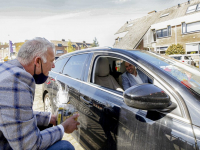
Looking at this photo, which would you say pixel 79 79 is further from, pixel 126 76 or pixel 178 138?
pixel 178 138

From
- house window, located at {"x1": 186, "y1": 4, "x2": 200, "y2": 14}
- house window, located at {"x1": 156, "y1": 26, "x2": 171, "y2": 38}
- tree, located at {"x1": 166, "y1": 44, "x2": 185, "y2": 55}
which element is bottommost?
tree, located at {"x1": 166, "y1": 44, "x2": 185, "y2": 55}

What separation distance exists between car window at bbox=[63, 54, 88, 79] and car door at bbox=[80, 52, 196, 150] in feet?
1.27

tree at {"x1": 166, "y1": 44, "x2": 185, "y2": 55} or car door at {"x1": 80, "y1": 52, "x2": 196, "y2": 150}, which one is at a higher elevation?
tree at {"x1": 166, "y1": 44, "x2": 185, "y2": 55}

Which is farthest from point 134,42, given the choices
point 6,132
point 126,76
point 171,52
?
point 6,132

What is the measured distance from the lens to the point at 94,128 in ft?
6.05

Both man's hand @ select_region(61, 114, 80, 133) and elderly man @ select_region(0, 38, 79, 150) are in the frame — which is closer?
elderly man @ select_region(0, 38, 79, 150)

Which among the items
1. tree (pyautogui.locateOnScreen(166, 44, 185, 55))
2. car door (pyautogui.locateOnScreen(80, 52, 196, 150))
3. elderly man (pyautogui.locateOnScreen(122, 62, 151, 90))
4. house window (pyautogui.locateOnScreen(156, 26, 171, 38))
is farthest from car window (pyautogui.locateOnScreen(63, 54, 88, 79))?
house window (pyautogui.locateOnScreen(156, 26, 171, 38))

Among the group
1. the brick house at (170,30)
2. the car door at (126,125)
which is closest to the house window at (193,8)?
the brick house at (170,30)

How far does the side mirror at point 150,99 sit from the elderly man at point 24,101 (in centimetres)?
72

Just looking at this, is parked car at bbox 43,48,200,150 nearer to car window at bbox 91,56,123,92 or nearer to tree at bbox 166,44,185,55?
car window at bbox 91,56,123,92

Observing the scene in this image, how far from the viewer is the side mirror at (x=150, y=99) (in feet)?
3.59

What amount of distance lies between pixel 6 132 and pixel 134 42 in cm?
2614

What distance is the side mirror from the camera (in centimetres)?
109

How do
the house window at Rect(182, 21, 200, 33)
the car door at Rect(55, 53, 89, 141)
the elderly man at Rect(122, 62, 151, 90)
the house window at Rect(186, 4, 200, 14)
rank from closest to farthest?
the car door at Rect(55, 53, 89, 141)
the elderly man at Rect(122, 62, 151, 90)
the house window at Rect(182, 21, 200, 33)
the house window at Rect(186, 4, 200, 14)
